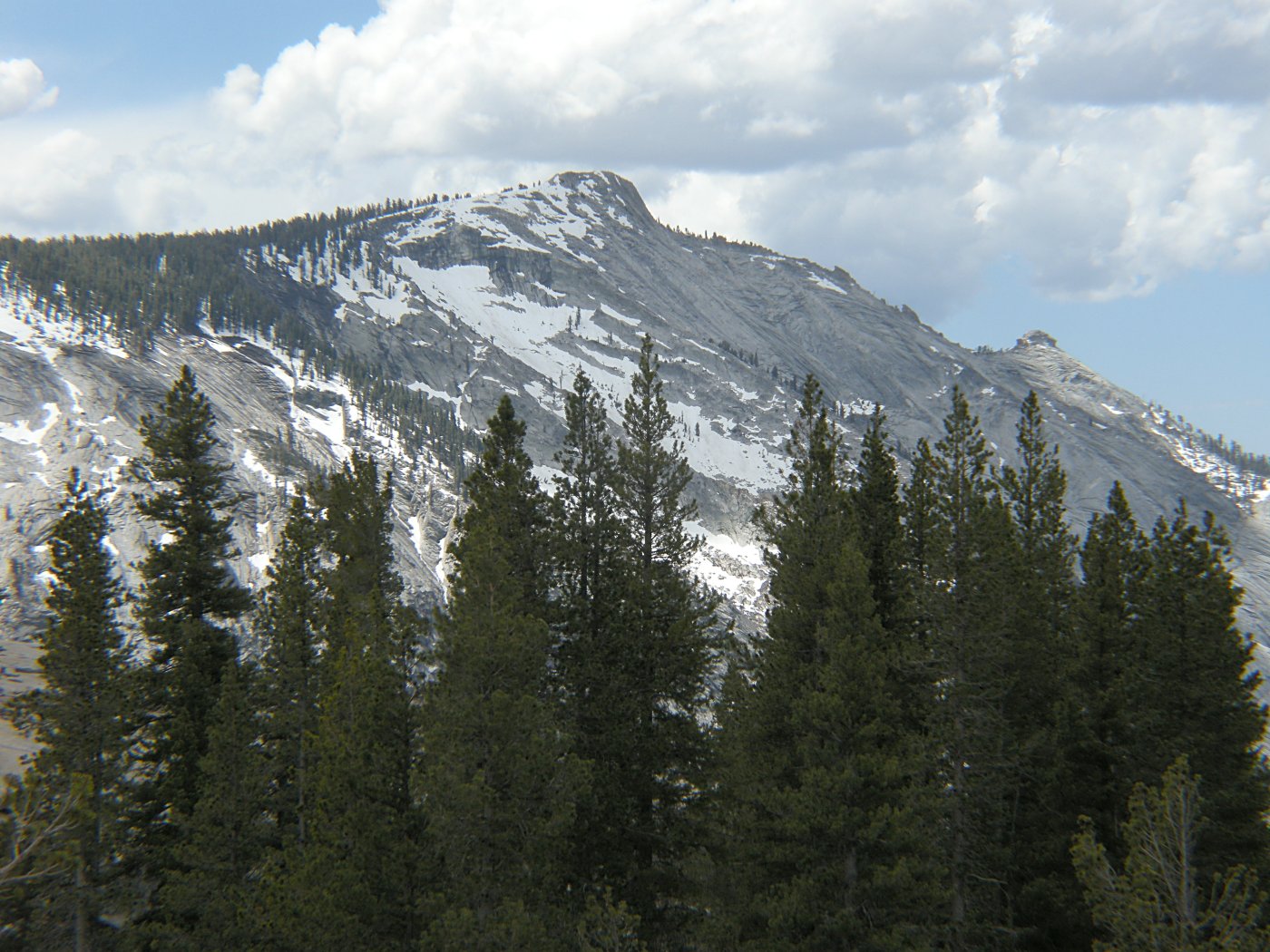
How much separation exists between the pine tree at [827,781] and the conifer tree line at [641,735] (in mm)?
82

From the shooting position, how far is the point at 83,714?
915 inches

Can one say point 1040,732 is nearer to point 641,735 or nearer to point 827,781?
point 827,781

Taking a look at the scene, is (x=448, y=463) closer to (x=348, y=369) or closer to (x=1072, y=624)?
(x=348, y=369)

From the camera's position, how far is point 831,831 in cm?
1780

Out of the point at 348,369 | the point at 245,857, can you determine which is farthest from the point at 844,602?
the point at 348,369

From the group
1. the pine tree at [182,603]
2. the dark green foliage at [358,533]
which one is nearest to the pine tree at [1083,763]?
the dark green foliage at [358,533]

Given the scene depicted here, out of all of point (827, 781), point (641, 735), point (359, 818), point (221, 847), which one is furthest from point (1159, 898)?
point (221, 847)

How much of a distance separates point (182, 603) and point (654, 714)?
13.7m

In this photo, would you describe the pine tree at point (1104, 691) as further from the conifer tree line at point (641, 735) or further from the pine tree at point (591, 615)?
the pine tree at point (591, 615)

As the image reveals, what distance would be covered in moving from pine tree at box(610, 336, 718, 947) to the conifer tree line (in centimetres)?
9

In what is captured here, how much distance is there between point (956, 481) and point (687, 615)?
752cm

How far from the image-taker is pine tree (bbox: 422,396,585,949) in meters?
17.8

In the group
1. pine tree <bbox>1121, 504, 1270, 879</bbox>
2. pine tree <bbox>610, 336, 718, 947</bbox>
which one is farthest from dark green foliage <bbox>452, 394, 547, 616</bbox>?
pine tree <bbox>1121, 504, 1270, 879</bbox>

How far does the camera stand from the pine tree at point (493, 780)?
1778cm
